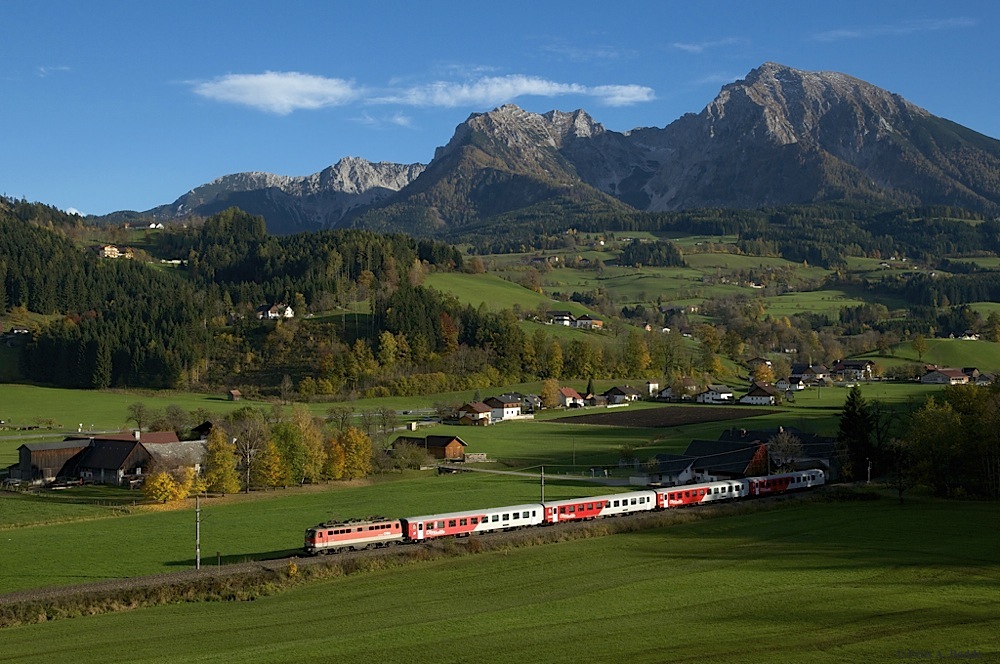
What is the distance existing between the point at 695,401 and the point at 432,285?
6588 cm

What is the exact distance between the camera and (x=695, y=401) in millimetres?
139500

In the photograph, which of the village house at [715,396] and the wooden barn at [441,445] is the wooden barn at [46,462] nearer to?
the wooden barn at [441,445]

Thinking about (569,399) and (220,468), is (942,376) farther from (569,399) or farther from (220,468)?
(220,468)

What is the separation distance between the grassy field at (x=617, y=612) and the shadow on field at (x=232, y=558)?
606cm

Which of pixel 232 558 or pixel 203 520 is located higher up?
pixel 232 558

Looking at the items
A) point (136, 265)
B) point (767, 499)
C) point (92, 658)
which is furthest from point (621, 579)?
point (136, 265)

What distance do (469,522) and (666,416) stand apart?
228 ft

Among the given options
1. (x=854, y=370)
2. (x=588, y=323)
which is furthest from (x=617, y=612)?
(x=588, y=323)

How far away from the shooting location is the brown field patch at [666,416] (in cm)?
11219

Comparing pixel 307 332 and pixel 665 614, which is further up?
pixel 307 332

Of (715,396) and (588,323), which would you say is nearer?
(715,396)

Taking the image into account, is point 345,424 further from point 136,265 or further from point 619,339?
point 136,265

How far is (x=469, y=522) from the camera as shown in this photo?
5303 centimetres

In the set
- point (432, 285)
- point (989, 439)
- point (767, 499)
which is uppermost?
point (432, 285)
